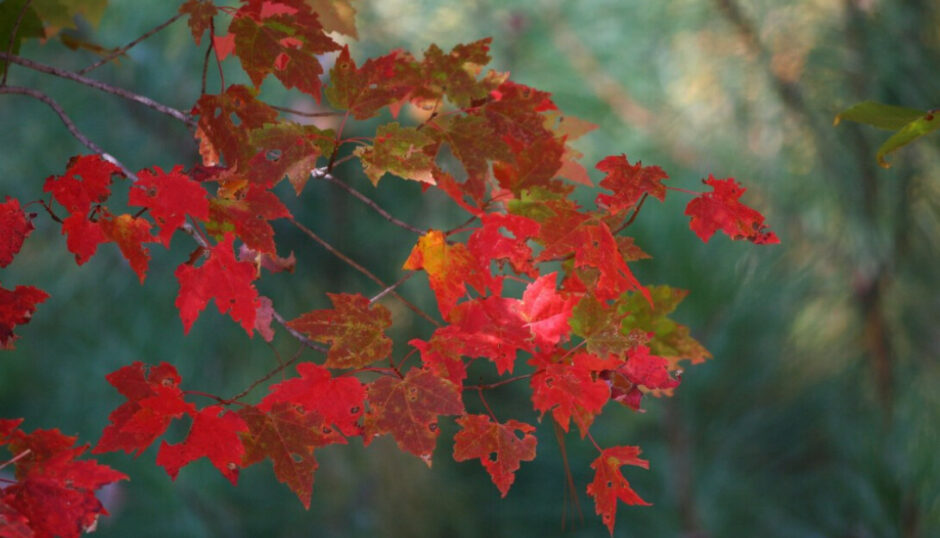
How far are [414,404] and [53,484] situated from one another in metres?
0.21

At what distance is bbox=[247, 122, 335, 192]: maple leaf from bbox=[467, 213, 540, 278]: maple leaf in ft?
0.36

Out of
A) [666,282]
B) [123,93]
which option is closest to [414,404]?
[123,93]

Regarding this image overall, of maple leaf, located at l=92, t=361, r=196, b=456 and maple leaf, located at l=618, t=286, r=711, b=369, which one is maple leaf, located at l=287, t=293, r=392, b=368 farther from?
maple leaf, located at l=618, t=286, r=711, b=369

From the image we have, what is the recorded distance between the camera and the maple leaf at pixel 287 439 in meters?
0.52

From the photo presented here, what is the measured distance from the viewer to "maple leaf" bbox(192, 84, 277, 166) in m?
0.52

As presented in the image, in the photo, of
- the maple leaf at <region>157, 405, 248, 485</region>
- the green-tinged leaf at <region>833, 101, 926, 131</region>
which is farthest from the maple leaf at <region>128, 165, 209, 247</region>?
the green-tinged leaf at <region>833, 101, 926, 131</region>

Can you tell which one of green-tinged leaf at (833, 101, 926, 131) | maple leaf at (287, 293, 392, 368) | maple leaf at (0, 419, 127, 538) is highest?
green-tinged leaf at (833, 101, 926, 131)

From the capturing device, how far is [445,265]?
1.82 ft

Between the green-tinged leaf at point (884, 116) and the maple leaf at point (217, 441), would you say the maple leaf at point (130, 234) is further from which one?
the green-tinged leaf at point (884, 116)

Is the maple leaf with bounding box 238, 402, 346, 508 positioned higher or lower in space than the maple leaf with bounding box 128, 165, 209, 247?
lower

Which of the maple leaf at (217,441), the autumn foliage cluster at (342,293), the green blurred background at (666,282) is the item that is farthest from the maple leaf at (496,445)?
the green blurred background at (666,282)

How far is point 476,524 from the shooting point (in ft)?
4.47

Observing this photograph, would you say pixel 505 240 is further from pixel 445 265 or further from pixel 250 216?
pixel 250 216

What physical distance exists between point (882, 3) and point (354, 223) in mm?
734
